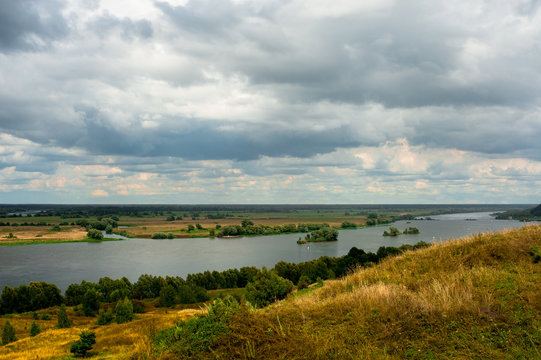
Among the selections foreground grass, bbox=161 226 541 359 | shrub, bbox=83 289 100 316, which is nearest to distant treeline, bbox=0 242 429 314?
shrub, bbox=83 289 100 316

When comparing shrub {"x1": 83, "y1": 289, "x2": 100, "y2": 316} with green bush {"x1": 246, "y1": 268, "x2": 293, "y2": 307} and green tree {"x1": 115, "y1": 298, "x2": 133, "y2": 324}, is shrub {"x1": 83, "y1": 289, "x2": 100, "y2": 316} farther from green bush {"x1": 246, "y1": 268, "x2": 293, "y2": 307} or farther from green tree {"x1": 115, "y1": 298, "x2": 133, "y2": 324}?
green bush {"x1": 246, "y1": 268, "x2": 293, "y2": 307}

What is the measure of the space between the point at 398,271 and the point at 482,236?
498cm

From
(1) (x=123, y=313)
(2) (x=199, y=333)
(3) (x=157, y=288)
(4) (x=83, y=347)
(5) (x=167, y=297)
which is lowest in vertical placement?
(3) (x=157, y=288)

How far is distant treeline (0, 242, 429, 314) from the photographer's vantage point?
50.4 m

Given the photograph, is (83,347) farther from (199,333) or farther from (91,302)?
(91,302)

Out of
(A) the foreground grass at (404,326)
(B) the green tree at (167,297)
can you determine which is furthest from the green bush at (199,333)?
(B) the green tree at (167,297)

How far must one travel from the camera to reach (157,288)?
185ft

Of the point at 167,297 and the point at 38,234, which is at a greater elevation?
the point at 38,234

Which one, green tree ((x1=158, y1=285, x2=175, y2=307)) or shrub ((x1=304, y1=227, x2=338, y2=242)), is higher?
shrub ((x1=304, y1=227, x2=338, y2=242))

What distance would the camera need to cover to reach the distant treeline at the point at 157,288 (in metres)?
50.4

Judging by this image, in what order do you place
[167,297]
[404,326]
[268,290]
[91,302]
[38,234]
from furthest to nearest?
[38,234], [167,297], [91,302], [268,290], [404,326]

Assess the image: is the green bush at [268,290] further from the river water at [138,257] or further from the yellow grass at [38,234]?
the yellow grass at [38,234]

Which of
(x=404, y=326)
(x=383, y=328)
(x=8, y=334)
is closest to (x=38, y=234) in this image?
(x=8, y=334)

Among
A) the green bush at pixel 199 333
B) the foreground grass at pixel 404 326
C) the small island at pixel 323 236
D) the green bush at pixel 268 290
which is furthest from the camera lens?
the small island at pixel 323 236
